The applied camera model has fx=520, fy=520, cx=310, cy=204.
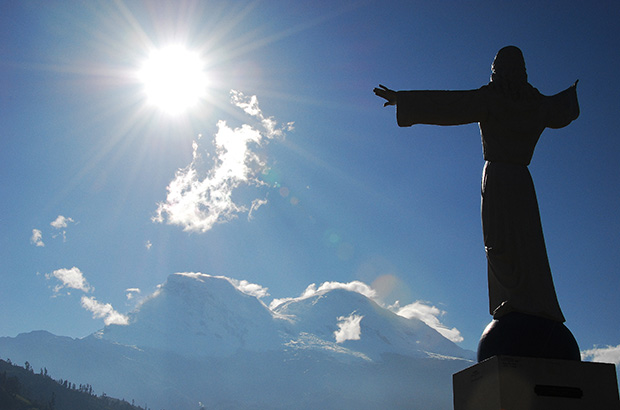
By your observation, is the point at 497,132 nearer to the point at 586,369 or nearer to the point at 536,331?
the point at 536,331

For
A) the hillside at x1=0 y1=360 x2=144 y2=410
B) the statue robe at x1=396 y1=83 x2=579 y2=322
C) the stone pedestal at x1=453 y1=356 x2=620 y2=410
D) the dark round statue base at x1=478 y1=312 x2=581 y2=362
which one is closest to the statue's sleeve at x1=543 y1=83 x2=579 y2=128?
the statue robe at x1=396 y1=83 x2=579 y2=322

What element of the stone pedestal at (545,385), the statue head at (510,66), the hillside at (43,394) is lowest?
the stone pedestal at (545,385)

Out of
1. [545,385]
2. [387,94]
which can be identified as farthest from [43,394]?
[545,385]

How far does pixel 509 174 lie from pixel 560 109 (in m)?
1.55

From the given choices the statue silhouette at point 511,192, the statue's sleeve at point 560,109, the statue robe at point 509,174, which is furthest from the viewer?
the statue's sleeve at point 560,109

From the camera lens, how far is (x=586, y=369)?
6.39 metres

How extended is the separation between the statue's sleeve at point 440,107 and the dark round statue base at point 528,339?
10.3 ft

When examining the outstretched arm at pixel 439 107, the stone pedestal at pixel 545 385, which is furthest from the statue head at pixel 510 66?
the stone pedestal at pixel 545 385

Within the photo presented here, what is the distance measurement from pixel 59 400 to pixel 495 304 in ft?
641

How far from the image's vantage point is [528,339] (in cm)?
668

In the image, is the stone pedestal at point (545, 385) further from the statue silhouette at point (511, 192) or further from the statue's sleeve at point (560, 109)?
the statue's sleeve at point (560, 109)

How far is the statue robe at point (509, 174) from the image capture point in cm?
727

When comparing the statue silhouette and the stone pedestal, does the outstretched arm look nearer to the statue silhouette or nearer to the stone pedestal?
the statue silhouette

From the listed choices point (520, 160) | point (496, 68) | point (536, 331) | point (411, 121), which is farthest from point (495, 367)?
point (496, 68)
